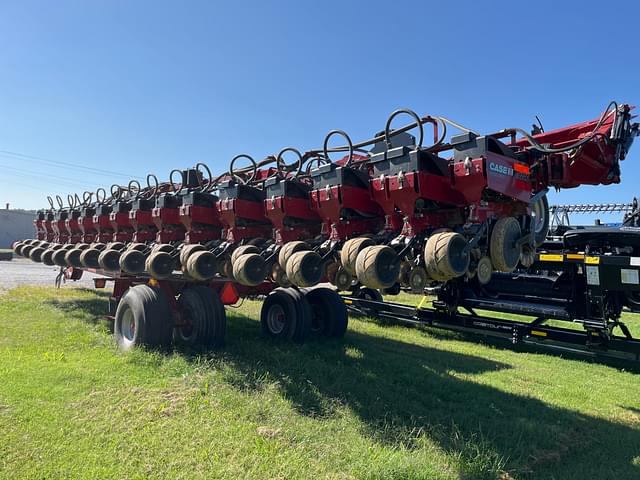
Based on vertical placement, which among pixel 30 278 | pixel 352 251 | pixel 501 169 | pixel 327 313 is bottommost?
pixel 327 313

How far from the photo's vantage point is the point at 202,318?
6191 mm

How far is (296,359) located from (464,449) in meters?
2.54

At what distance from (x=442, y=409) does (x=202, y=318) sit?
3.13 metres

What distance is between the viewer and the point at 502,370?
21.9 feet

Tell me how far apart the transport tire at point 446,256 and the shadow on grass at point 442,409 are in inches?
55.2

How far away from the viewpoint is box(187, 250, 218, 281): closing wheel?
534 cm

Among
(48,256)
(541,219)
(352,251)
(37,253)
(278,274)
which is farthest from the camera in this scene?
(37,253)

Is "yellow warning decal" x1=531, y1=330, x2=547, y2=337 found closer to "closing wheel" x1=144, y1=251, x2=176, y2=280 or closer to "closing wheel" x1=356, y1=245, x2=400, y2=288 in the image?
"closing wheel" x1=356, y1=245, x2=400, y2=288

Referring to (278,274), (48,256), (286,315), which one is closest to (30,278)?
(48,256)

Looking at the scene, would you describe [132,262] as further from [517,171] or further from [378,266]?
[517,171]

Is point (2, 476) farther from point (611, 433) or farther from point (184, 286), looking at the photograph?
point (611, 433)

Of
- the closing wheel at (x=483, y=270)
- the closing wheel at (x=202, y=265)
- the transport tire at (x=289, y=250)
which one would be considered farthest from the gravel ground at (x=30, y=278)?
the closing wheel at (x=483, y=270)

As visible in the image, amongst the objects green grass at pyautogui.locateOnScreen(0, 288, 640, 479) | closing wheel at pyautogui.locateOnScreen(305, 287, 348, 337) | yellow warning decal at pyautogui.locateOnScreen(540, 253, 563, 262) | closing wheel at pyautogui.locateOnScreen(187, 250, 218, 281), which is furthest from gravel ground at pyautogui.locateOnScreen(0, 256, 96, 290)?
yellow warning decal at pyautogui.locateOnScreen(540, 253, 563, 262)

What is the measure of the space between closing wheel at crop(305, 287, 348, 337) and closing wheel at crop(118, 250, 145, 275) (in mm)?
2517
